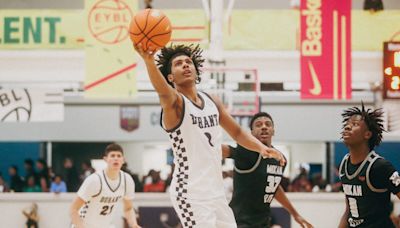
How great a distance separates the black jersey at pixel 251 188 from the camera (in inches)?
287

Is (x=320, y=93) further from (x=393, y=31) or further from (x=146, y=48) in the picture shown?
(x=146, y=48)

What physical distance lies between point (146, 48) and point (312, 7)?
8.97 meters

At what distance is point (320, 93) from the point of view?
13750mm

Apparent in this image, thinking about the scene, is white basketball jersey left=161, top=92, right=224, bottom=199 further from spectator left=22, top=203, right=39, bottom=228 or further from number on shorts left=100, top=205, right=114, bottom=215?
spectator left=22, top=203, right=39, bottom=228

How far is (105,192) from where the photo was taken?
356 inches

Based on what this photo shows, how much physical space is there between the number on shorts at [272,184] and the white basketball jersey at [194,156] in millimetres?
1706

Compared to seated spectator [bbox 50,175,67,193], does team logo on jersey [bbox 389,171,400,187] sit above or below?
above

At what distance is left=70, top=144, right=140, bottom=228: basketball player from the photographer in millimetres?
8898

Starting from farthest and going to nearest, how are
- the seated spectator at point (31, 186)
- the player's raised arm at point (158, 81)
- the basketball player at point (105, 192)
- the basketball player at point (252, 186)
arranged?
1. the seated spectator at point (31, 186)
2. the basketball player at point (105, 192)
3. the basketball player at point (252, 186)
4. the player's raised arm at point (158, 81)

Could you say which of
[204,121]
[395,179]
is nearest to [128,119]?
[395,179]

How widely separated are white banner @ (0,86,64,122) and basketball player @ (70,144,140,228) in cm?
604

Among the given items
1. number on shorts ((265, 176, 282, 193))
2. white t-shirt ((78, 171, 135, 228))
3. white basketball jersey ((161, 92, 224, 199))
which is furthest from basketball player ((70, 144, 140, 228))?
white basketball jersey ((161, 92, 224, 199))

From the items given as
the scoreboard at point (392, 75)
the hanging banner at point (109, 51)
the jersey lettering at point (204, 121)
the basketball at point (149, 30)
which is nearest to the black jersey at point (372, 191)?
the jersey lettering at point (204, 121)

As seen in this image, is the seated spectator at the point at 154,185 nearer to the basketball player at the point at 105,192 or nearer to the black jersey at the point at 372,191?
the basketball player at the point at 105,192
